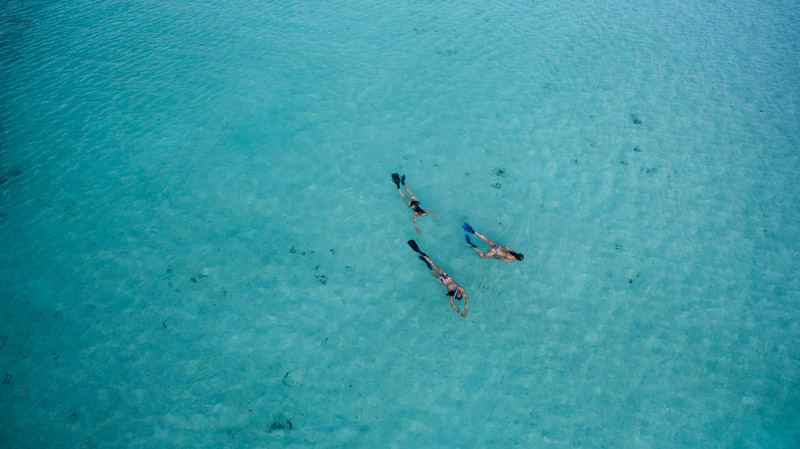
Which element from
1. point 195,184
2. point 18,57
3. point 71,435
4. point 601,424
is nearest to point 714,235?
point 601,424

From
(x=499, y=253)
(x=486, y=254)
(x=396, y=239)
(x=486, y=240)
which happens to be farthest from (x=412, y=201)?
(x=499, y=253)

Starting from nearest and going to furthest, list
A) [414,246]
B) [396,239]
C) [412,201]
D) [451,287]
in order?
[451,287] < [414,246] < [396,239] < [412,201]

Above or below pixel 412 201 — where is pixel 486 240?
below

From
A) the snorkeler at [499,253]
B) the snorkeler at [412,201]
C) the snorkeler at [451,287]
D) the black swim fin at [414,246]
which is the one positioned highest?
the snorkeler at [412,201]

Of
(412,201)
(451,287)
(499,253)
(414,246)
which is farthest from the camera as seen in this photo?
(412,201)

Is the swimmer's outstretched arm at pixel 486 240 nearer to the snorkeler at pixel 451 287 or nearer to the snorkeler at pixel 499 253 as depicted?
the snorkeler at pixel 499 253

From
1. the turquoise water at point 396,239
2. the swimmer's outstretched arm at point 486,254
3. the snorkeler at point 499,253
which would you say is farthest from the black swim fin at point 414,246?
the swimmer's outstretched arm at point 486,254

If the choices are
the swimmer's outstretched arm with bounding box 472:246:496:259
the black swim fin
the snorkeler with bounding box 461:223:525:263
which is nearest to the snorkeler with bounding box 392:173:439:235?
the black swim fin

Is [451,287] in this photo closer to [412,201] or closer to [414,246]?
[414,246]
